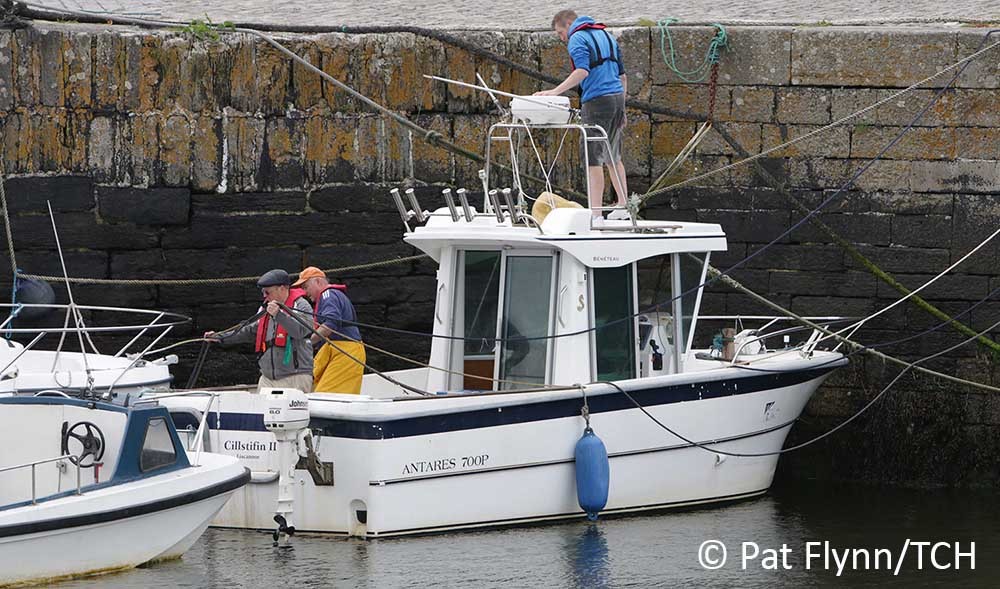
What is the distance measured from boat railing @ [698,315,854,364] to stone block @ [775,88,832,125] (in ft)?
4.92

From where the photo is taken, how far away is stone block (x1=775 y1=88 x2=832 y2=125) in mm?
12062

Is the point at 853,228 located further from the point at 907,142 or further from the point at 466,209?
the point at 466,209

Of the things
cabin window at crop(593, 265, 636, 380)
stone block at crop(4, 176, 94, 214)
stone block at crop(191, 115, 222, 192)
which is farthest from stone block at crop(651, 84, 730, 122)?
stone block at crop(4, 176, 94, 214)

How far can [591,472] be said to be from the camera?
978 cm

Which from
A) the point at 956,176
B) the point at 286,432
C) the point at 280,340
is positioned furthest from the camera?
the point at 956,176

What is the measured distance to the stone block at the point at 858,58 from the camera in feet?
39.2

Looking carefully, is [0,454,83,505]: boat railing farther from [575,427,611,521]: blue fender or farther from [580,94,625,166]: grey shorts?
[580,94,625,166]: grey shorts

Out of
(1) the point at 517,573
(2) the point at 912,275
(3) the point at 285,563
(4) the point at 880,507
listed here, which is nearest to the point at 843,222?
(2) the point at 912,275

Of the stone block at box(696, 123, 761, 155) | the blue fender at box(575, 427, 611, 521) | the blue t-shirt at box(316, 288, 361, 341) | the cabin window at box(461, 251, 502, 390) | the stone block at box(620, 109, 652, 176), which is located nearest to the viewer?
the blue fender at box(575, 427, 611, 521)

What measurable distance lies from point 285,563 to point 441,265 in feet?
8.43

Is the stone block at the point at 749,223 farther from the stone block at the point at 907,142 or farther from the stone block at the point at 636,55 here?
the stone block at the point at 636,55

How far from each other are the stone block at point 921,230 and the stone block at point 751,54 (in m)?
1.38

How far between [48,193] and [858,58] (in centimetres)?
612

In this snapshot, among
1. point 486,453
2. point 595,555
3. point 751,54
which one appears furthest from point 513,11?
point 595,555
